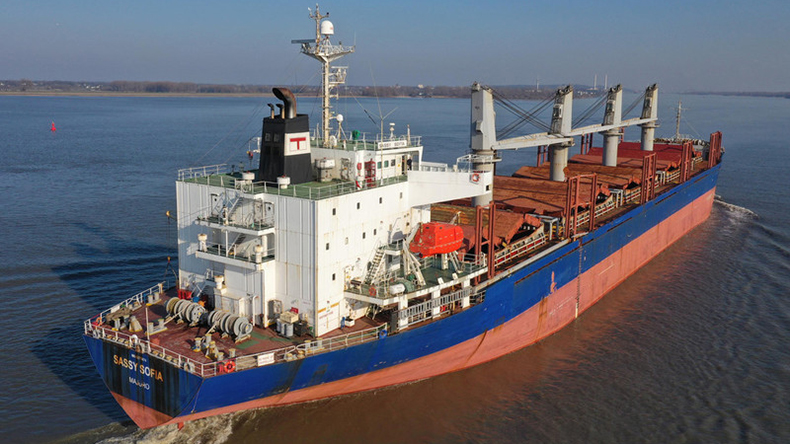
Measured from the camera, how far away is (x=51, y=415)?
1603cm

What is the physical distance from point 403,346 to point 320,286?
9.29 ft

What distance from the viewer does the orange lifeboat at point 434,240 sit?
1739cm

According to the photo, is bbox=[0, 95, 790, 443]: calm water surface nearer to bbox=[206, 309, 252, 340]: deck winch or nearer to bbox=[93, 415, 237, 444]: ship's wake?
bbox=[93, 415, 237, 444]: ship's wake

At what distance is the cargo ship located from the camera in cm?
1498

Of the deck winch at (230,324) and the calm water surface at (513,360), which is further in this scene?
the calm water surface at (513,360)

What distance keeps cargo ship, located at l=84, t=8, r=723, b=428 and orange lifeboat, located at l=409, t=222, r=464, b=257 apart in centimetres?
6

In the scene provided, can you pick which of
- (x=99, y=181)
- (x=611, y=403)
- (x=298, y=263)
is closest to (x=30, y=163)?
(x=99, y=181)

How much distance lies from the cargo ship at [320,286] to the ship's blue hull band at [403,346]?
0.15 feet

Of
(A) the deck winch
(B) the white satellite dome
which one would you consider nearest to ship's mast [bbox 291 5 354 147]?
(B) the white satellite dome

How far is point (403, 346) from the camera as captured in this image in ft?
55.0

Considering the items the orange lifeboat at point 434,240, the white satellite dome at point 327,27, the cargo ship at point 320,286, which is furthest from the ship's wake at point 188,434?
the white satellite dome at point 327,27

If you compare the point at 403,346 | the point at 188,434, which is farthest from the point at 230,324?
the point at 403,346

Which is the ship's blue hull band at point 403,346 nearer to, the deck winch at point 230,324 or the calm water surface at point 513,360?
the calm water surface at point 513,360

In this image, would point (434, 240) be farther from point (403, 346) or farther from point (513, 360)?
point (513, 360)
